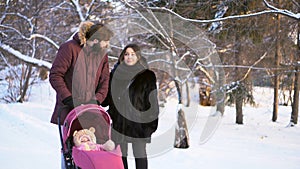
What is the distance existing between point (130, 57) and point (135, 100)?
51 cm

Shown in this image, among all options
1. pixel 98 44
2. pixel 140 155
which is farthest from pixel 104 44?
pixel 140 155

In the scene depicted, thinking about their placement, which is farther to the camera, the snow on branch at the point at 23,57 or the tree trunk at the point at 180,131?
the snow on branch at the point at 23,57

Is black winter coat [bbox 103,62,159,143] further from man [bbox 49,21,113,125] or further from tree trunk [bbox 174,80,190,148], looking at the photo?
tree trunk [bbox 174,80,190,148]

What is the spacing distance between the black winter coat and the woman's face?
0.50 feet

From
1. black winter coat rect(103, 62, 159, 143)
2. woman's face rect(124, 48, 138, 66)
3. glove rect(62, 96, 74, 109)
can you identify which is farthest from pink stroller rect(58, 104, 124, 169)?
woman's face rect(124, 48, 138, 66)

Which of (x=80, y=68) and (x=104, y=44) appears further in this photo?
(x=104, y=44)

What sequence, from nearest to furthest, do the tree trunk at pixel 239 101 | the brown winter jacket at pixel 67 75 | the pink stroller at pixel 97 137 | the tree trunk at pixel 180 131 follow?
1. the pink stroller at pixel 97 137
2. the brown winter jacket at pixel 67 75
3. the tree trunk at pixel 180 131
4. the tree trunk at pixel 239 101

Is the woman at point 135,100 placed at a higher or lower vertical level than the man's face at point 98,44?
lower

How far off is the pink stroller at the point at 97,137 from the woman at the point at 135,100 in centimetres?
44

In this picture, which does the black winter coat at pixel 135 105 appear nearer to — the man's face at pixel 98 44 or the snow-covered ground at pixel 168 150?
the man's face at pixel 98 44

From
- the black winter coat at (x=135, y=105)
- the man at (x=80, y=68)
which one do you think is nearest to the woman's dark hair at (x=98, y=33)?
the man at (x=80, y=68)

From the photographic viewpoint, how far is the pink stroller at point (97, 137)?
112 inches

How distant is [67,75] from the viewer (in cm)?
329

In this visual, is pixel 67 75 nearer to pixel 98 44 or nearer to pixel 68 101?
pixel 68 101
